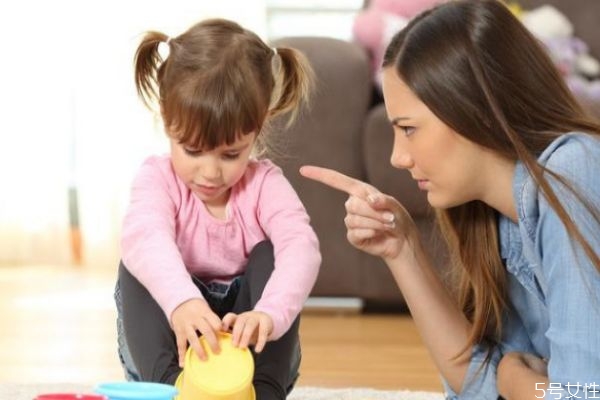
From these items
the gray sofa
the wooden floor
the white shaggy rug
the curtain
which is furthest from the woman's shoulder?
the curtain

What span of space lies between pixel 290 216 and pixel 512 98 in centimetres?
38

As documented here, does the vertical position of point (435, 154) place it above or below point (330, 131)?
above

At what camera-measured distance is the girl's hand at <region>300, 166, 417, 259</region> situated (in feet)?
4.91

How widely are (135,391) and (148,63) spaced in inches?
23.1

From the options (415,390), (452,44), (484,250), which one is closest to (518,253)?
(484,250)

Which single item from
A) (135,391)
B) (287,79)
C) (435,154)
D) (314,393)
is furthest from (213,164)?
(314,393)

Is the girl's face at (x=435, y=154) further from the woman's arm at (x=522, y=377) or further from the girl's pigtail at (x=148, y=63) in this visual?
the girl's pigtail at (x=148, y=63)

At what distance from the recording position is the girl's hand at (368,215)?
58.9 inches

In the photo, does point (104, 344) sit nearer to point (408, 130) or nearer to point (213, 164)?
point (213, 164)

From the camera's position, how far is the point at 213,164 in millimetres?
1545

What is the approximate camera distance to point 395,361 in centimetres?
230

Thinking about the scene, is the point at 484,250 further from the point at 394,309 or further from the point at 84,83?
the point at 84,83

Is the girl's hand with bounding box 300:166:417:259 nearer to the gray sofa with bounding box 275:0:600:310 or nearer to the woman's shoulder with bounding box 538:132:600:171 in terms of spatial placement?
the woman's shoulder with bounding box 538:132:600:171

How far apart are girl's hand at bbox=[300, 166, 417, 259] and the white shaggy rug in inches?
17.0
